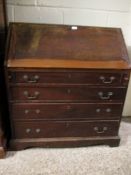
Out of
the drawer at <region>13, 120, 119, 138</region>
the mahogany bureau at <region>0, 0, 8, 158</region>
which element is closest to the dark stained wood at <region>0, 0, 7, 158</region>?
the mahogany bureau at <region>0, 0, 8, 158</region>

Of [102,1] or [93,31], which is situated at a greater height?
[102,1]

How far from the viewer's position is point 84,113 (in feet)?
5.91

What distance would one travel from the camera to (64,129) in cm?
186

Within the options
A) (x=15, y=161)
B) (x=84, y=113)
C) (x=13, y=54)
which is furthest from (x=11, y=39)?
(x=15, y=161)

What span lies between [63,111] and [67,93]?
0.17 meters

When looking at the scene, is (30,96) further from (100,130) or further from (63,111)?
(100,130)

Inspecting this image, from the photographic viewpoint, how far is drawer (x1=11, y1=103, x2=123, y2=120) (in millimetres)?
1725

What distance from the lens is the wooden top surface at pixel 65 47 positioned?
1574 mm

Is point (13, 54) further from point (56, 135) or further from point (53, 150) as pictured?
point (53, 150)

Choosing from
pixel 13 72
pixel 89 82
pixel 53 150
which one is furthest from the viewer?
pixel 53 150

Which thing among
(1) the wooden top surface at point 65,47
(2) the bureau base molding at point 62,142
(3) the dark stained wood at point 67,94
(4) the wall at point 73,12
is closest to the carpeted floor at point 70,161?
(2) the bureau base molding at point 62,142

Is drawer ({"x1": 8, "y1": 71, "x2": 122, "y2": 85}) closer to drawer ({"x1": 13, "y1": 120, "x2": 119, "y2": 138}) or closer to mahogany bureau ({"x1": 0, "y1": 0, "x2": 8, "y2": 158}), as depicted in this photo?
mahogany bureau ({"x1": 0, "y1": 0, "x2": 8, "y2": 158})

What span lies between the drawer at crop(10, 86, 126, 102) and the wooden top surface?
0.19 m

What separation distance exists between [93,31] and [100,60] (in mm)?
330
